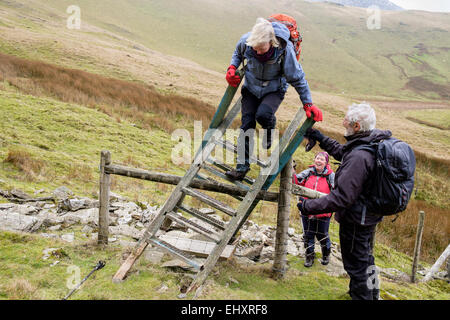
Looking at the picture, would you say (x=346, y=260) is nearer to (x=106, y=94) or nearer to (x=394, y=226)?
(x=394, y=226)

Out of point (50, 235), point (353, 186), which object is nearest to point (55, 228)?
point (50, 235)

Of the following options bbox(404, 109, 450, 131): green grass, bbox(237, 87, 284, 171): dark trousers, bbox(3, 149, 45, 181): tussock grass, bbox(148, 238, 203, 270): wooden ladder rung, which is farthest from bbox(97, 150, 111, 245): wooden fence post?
bbox(404, 109, 450, 131): green grass

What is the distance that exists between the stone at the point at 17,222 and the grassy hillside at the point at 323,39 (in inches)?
2670

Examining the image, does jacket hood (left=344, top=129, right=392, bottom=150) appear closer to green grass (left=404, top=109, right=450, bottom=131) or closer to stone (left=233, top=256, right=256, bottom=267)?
stone (left=233, top=256, right=256, bottom=267)

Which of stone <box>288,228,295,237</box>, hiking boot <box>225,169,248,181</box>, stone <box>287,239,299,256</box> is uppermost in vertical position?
hiking boot <box>225,169,248,181</box>

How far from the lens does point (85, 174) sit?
362 inches

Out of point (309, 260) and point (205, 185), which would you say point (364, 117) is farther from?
point (309, 260)

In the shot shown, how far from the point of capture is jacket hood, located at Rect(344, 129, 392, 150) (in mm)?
3301

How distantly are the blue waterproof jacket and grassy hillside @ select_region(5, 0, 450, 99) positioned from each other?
69.9m

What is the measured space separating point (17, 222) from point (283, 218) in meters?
4.61

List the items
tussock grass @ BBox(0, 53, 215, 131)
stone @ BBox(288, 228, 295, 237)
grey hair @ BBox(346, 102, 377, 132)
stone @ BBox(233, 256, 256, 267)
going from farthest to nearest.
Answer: tussock grass @ BBox(0, 53, 215, 131)
stone @ BBox(288, 228, 295, 237)
stone @ BBox(233, 256, 256, 267)
grey hair @ BBox(346, 102, 377, 132)

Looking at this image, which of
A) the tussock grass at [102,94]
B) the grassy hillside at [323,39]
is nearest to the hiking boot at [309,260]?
the tussock grass at [102,94]
